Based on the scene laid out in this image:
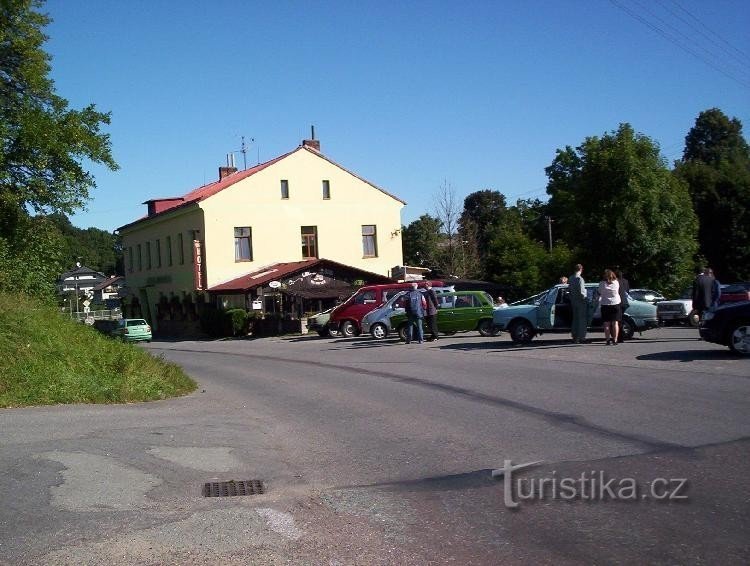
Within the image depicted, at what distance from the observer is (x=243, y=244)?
48406mm

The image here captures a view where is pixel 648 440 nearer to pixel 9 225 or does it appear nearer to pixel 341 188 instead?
pixel 9 225

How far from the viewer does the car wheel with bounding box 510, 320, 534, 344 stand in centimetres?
2117

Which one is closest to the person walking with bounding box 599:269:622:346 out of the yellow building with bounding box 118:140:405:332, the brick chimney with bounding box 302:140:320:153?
the yellow building with bounding box 118:140:405:332

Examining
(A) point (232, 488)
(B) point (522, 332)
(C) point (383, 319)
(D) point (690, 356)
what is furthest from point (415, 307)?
(A) point (232, 488)

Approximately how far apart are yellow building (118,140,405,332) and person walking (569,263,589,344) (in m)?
27.7

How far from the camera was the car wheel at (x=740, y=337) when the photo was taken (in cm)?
1509

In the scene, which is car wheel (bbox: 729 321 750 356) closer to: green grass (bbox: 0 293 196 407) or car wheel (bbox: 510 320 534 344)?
car wheel (bbox: 510 320 534 344)

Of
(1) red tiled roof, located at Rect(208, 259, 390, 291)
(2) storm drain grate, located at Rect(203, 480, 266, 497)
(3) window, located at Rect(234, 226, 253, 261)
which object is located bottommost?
(2) storm drain grate, located at Rect(203, 480, 266, 497)

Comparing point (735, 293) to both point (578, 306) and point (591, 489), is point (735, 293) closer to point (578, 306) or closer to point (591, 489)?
point (578, 306)

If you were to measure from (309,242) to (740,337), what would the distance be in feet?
119

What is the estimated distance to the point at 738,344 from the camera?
15172 mm

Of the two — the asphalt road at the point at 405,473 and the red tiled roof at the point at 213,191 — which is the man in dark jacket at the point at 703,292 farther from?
the red tiled roof at the point at 213,191

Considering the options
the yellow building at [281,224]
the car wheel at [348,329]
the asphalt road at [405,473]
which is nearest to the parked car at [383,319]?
the car wheel at [348,329]

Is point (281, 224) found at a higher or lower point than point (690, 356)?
→ higher
